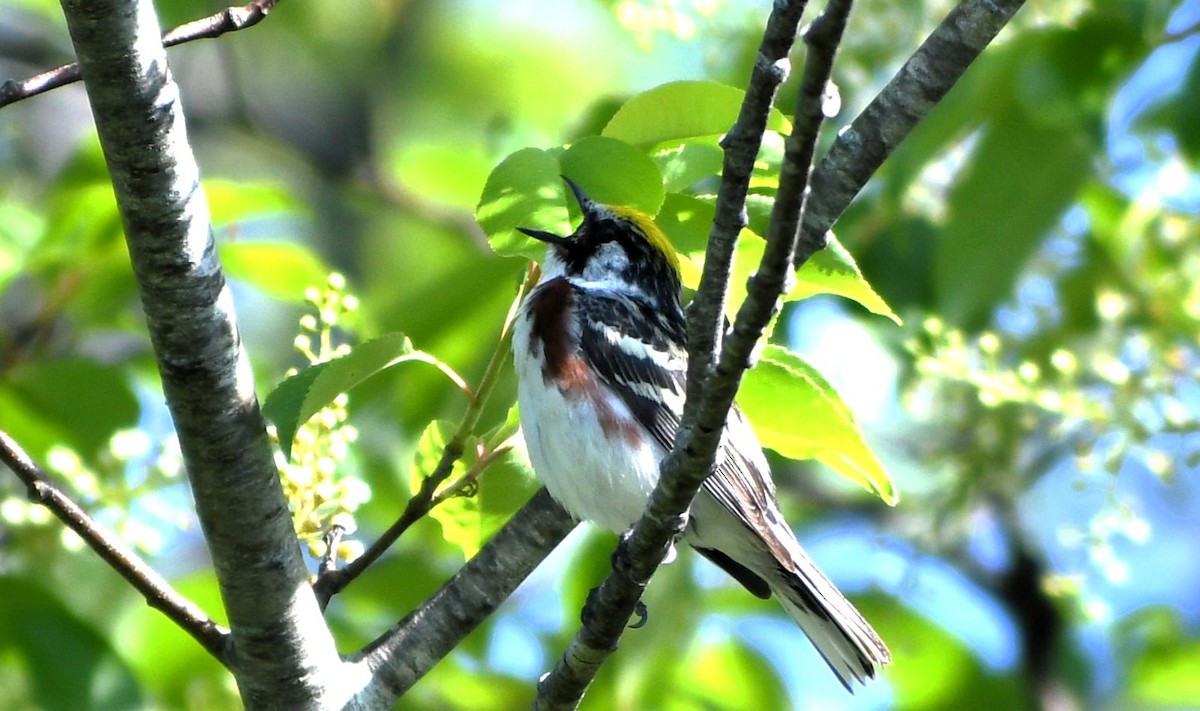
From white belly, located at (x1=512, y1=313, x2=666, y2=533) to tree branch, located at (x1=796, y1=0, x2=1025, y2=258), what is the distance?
0.74 meters

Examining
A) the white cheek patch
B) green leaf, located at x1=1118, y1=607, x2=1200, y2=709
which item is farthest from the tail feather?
green leaf, located at x1=1118, y1=607, x2=1200, y2=709

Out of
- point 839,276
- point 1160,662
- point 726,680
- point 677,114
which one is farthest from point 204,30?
point 1160,662

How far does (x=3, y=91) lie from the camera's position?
199 centimetres

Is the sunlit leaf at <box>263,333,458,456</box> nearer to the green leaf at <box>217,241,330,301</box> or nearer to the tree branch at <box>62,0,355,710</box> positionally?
the tree branch at <box>62,0,355,710</box>

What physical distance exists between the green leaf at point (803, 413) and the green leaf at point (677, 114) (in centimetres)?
42

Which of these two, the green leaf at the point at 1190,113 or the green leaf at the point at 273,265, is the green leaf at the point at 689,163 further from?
the green leaf at the point at 273,265

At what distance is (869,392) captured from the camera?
4.79 meters

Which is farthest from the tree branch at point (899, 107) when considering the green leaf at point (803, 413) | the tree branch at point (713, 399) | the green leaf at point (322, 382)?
the green leaf at point (322, 382)

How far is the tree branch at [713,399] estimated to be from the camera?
1.47 m

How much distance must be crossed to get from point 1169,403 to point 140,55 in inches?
95.7

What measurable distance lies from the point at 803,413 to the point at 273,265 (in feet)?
5.61

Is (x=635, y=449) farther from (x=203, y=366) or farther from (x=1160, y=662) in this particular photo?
(x=1160, y=662)

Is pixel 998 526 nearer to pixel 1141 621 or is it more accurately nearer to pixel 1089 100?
pixel 1141 621

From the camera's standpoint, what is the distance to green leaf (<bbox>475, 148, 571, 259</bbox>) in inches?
92.7
